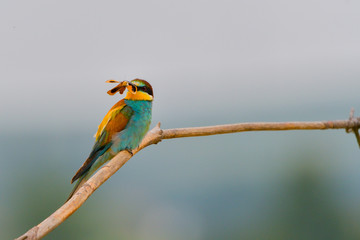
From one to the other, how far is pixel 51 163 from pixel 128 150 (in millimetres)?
24823

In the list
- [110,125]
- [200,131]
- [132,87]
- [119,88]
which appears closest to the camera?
[119,88]

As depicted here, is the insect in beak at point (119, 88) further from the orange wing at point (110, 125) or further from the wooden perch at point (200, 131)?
the orange wing at point (110, 125)

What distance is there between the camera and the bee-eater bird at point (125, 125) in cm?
245

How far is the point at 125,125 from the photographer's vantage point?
8.54ft

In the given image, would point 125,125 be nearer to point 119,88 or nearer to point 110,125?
point 110,125

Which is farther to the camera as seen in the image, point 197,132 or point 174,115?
point 174,115

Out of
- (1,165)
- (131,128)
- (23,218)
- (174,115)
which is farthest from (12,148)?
(131,128)

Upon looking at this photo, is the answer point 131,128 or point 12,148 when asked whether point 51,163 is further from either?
point 12,148

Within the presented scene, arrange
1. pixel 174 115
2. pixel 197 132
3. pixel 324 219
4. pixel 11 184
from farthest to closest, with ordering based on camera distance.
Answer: pixel 174 115 → pixel 11 184 → pixel 324 219 → pixel 197 132

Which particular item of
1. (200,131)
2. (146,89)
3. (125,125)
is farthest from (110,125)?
(200,131)

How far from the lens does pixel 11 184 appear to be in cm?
2698

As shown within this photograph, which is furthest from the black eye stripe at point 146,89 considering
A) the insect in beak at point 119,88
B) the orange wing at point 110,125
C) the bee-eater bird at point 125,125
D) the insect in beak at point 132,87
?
the insect in beak at point 119,88

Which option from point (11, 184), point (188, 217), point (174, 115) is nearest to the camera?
point (11, 184)

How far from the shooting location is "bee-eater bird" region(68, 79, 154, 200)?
8.02 ft
